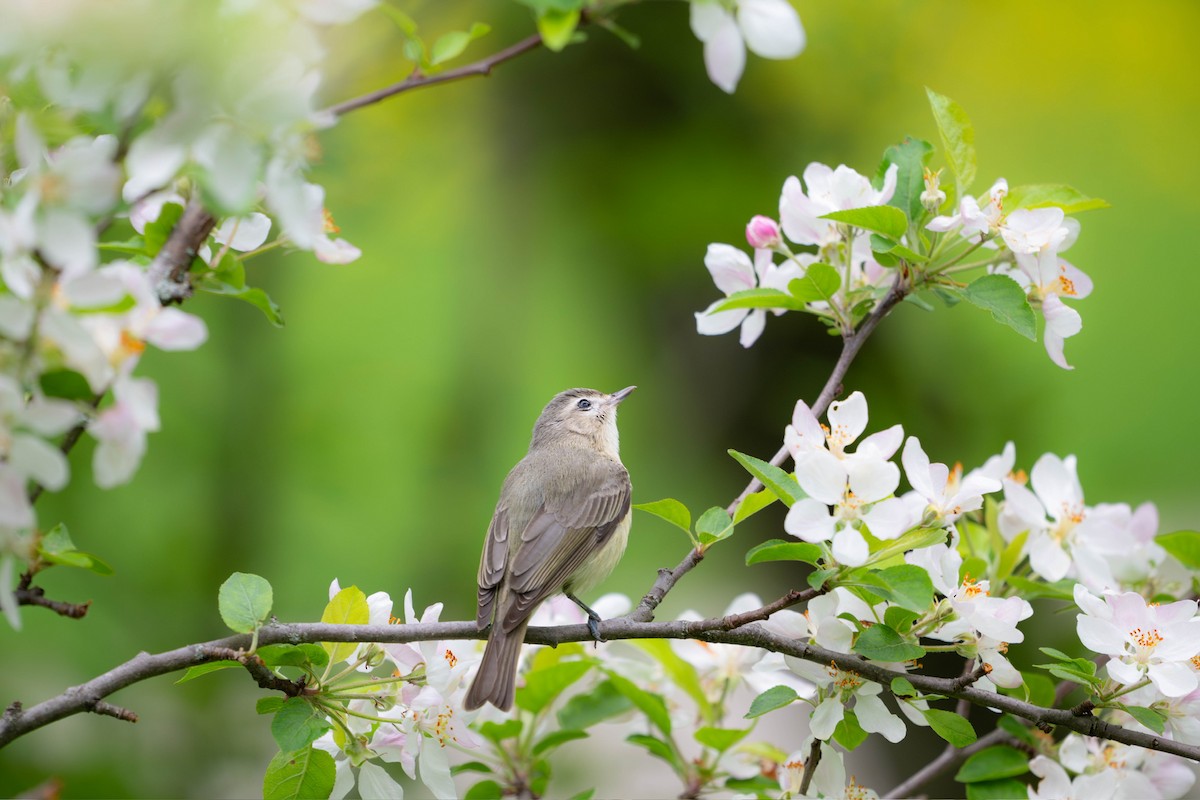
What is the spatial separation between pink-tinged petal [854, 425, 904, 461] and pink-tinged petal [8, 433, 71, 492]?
3.65 ft

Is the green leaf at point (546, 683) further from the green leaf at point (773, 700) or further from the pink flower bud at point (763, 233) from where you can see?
the pink flower bud at point (763, 233)

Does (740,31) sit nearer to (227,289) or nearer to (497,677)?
(227,289)

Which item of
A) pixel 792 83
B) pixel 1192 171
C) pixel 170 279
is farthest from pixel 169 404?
pixel 1192 171

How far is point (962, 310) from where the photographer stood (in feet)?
16.8

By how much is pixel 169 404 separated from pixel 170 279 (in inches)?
173

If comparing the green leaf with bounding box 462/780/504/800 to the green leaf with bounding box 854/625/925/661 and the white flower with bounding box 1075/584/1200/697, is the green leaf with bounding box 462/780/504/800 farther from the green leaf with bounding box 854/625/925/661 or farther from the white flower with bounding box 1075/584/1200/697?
the white flower with bounding box 1075/584/1200/697

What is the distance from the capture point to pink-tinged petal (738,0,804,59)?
1.29m

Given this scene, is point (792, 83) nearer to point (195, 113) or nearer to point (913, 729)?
point (913, 729)

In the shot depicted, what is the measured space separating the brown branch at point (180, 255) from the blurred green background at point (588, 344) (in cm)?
314

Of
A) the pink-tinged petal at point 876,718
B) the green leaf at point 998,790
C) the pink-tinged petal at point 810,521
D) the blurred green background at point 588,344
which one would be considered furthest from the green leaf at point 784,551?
the blurred green background at point 588,344

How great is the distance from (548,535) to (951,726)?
4.20ft

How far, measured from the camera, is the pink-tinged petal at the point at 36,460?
1098 millimetres

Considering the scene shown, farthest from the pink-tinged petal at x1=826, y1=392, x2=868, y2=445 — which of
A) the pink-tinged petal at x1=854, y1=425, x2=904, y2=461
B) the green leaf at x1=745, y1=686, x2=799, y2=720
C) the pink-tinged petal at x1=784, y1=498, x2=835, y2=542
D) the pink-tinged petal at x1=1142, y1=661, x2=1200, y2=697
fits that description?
the pink-tinged petal at x1=1142, y1=661, x2=1200, y2=697

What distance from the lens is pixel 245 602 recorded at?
1.66 metres
